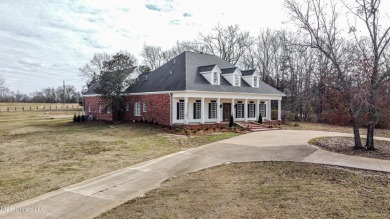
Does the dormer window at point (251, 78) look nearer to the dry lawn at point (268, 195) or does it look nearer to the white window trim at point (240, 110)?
the white window trim at point (240, 110)

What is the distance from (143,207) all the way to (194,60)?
2208 cm

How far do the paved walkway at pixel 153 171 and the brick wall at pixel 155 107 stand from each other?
27.5ft

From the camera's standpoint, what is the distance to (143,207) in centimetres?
648

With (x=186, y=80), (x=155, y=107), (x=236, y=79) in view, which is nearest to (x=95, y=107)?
(x=155, y=107)

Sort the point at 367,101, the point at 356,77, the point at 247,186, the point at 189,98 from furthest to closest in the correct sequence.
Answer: the point at 189,98 < the point at 356,77 < the point at 367,101 < the point at 247,186

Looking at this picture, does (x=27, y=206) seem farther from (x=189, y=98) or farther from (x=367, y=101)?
(x=189, y=98)

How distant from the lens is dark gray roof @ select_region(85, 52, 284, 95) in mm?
23547

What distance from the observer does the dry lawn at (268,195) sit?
5.96m

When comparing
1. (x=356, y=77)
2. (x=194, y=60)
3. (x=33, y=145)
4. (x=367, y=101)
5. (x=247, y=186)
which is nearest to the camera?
(x=247, y=186)

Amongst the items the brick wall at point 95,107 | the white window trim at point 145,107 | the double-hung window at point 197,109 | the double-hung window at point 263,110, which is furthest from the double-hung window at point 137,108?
the double-hung window at point 263,110

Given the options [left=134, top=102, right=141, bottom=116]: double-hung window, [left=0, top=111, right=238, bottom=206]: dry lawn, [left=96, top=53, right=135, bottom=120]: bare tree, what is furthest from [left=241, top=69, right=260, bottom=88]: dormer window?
[left=0, top=111, right=238, bottom=206]: dry lawn

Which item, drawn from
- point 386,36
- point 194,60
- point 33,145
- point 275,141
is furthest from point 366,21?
point 33,145

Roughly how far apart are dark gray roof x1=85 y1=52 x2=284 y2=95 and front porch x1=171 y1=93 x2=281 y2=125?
69 cm

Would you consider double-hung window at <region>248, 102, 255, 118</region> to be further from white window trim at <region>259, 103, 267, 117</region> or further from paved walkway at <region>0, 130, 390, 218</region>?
paved walkway at <region>0, 130, 390, 218</region>
